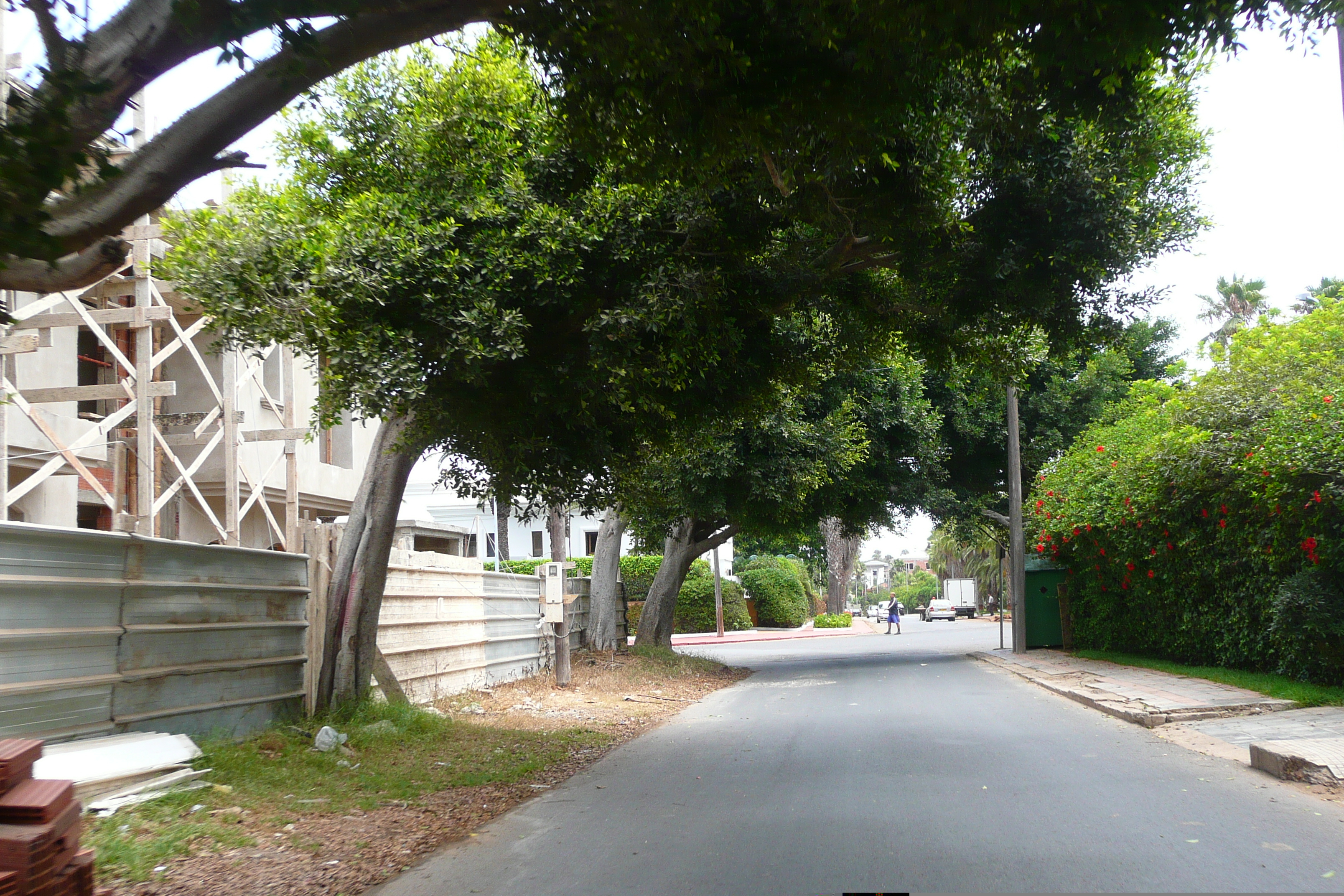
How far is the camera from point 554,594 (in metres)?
16.3

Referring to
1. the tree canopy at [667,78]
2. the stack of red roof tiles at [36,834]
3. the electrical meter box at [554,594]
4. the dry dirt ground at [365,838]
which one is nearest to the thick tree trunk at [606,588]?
the electrical meter box at [554,594]

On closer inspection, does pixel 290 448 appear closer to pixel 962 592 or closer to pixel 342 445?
pixel 342 445

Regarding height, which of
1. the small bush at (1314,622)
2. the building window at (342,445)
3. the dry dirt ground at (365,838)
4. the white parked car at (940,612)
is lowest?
the white parked car at (940,612)

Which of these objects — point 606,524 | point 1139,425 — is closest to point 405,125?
point 606,524

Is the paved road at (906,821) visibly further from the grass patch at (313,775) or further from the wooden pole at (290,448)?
the wooden pole at (290,448)

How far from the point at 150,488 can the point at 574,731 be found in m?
5.71

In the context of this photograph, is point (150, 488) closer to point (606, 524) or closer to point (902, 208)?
point (902, 208)

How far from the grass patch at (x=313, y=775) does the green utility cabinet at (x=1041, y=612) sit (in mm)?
14700

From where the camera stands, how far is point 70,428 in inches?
513

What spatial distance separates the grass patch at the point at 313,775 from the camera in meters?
5.89

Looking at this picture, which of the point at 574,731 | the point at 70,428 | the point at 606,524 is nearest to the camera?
the point at 574,731

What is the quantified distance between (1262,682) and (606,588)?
1239cm

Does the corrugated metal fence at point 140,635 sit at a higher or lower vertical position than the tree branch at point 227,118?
lower

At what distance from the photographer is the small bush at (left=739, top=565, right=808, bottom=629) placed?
4888cm
